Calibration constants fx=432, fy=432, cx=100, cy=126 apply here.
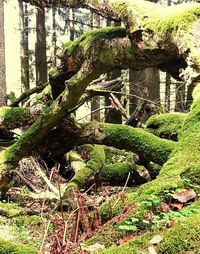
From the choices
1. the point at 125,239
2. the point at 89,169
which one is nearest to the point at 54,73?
the point at 89,169

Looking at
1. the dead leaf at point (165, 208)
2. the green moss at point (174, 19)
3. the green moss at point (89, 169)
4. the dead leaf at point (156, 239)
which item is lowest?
the green moss at point (89, 169)

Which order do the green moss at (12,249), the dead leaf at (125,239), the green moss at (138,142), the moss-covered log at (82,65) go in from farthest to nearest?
the green moss at (138,142), the moss-covered log at (82,65), the green moss at (12,249), the dead leaf at (125,239)

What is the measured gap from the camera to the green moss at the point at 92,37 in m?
5.33

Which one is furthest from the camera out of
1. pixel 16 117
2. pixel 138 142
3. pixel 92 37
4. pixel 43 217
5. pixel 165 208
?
pixel 16 117

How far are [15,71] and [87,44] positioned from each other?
33.8m

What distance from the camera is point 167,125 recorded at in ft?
25.4

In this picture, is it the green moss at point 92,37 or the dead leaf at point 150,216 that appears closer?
the dead leaf at point 150,216

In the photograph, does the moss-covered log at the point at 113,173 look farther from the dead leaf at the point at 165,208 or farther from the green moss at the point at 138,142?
the dead leaf at the point at 165,208

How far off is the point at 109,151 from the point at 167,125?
2502mm

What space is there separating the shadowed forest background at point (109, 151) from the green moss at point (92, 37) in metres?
0.02

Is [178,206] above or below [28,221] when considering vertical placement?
above

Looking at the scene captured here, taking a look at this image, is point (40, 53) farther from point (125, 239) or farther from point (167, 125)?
point (125, 239)

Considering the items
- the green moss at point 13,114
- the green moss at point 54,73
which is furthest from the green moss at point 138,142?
the green moss at point 13,114

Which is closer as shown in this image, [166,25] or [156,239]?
[156,239]
